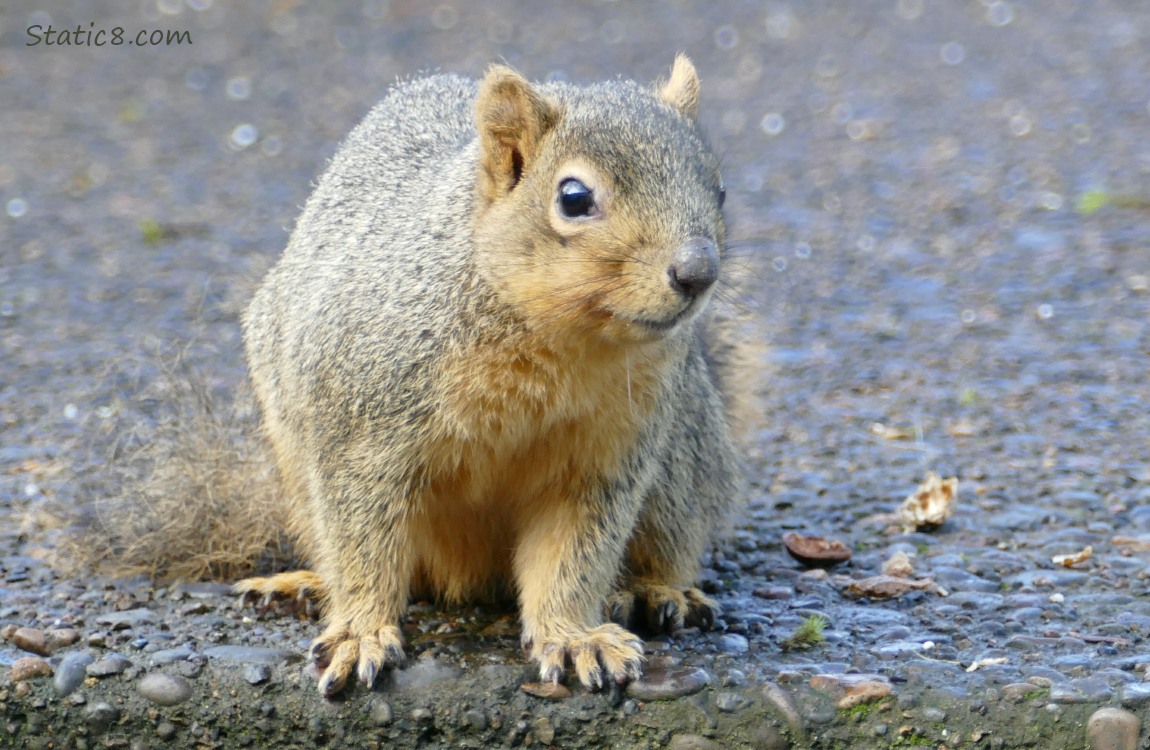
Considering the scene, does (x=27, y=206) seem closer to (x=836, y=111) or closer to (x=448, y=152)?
(x=448, y=152)

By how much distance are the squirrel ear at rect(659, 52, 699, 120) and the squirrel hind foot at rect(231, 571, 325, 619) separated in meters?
1.32

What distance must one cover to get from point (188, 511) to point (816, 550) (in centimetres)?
153

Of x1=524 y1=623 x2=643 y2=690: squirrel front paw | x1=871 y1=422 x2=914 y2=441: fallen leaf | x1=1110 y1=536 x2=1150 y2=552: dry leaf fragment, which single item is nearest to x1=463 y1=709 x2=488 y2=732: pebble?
x1=524 y1=623 x2=643 y2=690: squirrel front paw

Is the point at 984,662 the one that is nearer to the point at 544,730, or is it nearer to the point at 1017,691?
the point at 1017,691

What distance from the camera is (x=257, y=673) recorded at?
2805 millimetres

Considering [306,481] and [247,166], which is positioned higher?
[247,166]

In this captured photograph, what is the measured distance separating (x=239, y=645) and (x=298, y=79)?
16.8 feet

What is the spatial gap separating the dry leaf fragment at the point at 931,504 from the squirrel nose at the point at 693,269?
1464 millimetres

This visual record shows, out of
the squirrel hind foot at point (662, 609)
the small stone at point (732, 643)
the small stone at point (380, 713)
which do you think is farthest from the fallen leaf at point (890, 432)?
the small stone at point (380, 713)

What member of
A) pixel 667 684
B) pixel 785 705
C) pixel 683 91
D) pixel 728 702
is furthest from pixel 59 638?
pixel 683 91

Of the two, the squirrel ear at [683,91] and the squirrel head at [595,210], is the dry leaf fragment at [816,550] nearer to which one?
the squirrel head at [595,210]

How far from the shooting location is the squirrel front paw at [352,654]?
2768 mm

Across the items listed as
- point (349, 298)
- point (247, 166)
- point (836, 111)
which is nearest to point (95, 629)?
point (349, 298)

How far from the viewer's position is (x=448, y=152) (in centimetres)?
332
